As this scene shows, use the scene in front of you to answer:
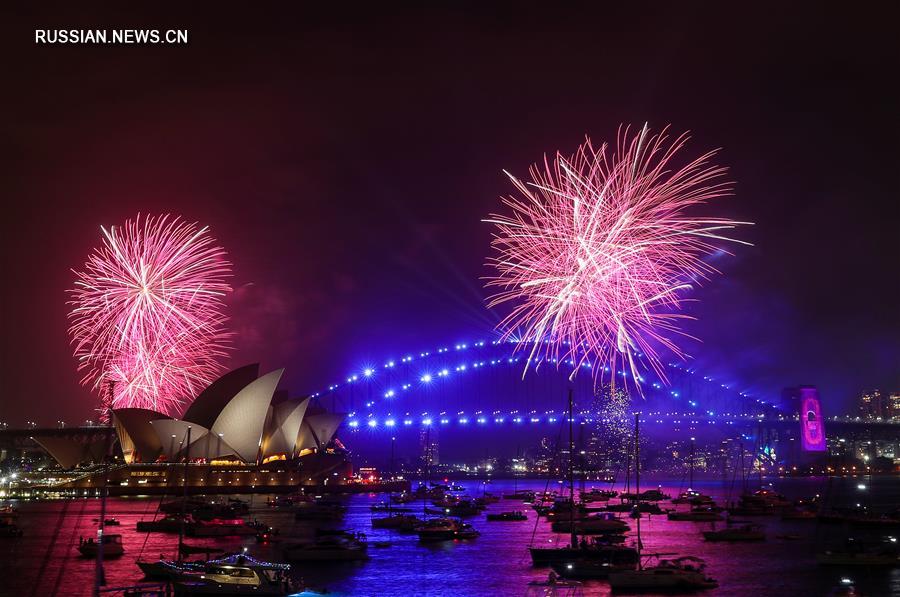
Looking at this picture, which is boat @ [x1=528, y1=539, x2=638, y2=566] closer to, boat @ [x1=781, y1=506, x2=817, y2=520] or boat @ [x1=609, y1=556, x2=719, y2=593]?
boat @ [x1=609, y1=556, x2=719, y2=593]

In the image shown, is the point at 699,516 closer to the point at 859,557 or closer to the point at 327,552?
the point at 859,557

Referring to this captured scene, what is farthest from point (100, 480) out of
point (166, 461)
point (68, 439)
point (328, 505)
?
point (328, 505)

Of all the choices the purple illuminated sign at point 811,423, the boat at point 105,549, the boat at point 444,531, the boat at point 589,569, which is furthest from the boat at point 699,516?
the purple illuminated sign at point 811,423

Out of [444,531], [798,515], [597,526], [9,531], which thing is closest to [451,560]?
[444,531]

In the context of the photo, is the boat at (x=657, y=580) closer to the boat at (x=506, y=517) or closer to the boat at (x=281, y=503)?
the boat at (x=506, y=517)

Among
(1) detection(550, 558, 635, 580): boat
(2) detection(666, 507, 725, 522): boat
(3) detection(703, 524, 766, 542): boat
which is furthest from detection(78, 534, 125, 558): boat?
(2) detection(666, 507, 725, 522): boat

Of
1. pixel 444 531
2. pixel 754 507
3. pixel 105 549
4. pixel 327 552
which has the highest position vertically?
pixel 105 549
